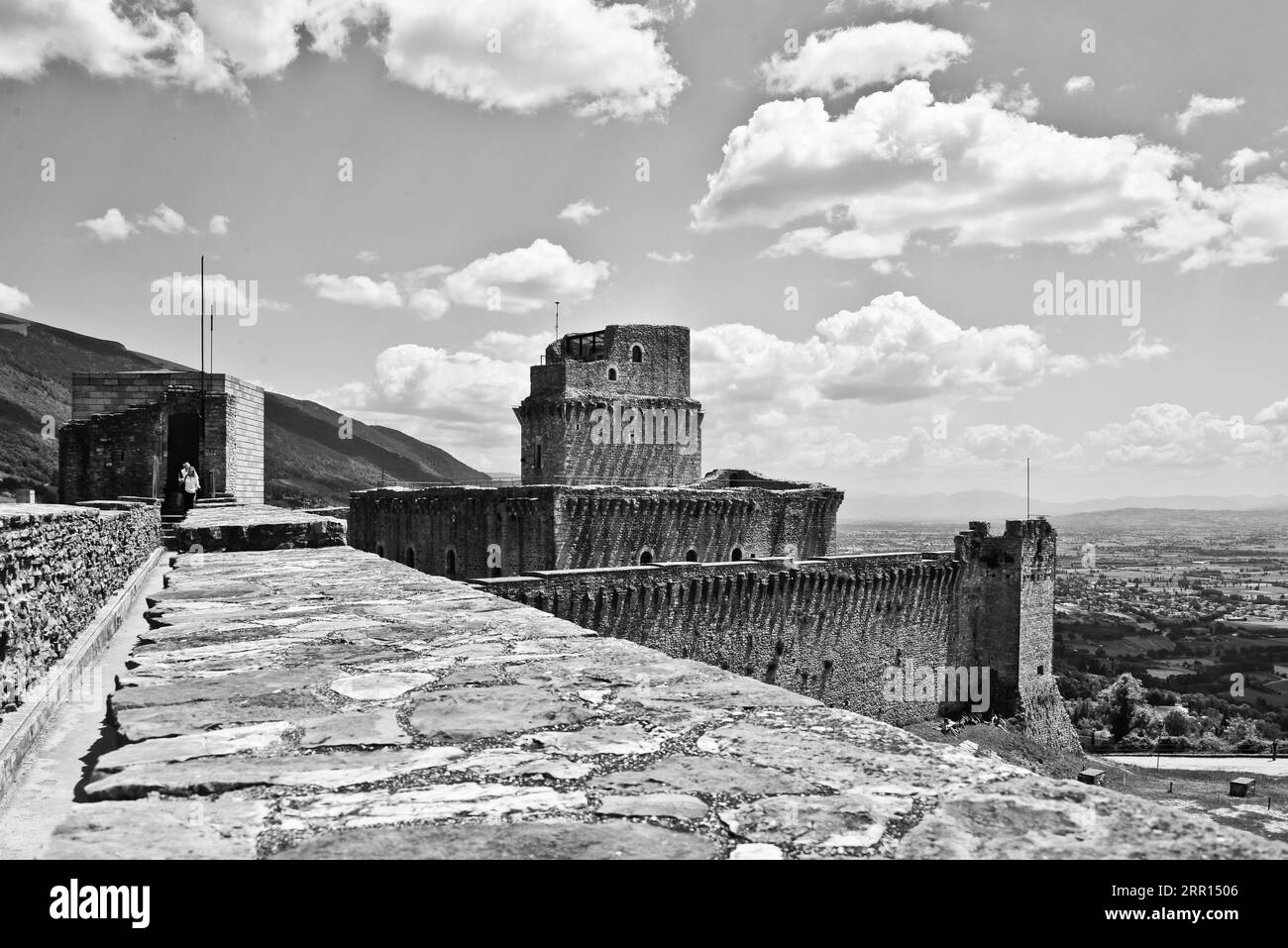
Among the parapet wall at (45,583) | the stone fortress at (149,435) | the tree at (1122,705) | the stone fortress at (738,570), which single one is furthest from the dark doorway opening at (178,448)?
the tree at (1122,705)

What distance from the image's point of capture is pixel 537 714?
8.45 feet

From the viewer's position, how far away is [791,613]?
80.6 feet

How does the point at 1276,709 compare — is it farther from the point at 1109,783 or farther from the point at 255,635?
the point at 255,635

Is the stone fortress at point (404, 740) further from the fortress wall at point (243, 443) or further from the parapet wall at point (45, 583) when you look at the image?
the fortress wall at point (243, 443)

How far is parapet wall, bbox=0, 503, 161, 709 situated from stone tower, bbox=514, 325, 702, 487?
29.7 m

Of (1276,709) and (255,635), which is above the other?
(255,635)

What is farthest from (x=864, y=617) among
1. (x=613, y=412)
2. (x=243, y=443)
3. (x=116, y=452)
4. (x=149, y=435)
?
(x=116, y=452)

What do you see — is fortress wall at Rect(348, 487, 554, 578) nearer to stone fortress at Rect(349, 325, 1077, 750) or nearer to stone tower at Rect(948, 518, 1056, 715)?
stone fortress at Rect(349, 325, 1077, 750)

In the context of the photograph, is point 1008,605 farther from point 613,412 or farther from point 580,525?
point 613,412

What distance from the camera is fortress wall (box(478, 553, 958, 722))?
2047 centimetres

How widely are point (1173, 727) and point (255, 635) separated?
49.9 metres
